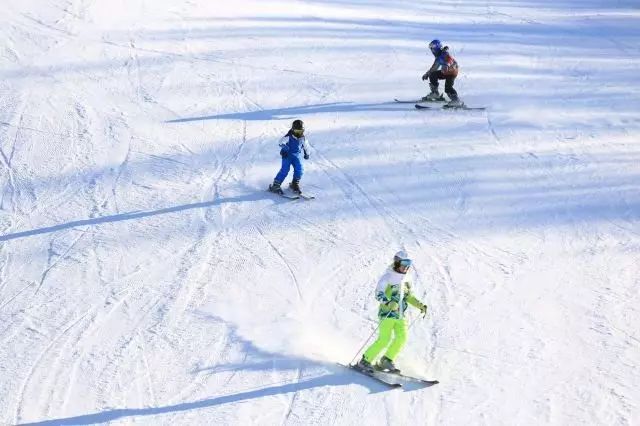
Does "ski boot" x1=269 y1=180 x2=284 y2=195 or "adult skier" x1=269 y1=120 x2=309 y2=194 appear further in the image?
"ski boot" x1=269 y1=180 x2=284 y2=195

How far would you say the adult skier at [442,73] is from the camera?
1421cm

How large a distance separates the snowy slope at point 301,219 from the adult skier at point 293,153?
252 millimetres

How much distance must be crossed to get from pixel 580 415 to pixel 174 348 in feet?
13.2

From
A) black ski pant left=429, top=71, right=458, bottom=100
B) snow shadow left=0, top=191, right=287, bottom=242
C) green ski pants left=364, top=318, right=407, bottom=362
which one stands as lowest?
green ski pants left=364, top=318, right=407, bottom=362

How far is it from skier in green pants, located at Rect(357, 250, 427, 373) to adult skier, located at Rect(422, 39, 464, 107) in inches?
273

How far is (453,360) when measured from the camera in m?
8.65

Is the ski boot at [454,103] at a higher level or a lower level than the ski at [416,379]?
higher

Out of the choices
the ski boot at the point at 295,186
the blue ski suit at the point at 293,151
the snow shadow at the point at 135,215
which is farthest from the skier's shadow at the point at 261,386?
the ski boot at the point at 295,186

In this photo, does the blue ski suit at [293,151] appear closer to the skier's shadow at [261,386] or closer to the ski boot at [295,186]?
the ski boot at [295,186]

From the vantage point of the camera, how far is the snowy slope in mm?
8195

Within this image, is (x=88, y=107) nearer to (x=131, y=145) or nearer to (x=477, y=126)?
(x=131, y=145)

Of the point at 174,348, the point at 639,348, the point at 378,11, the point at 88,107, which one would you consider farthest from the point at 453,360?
the point at 378,11

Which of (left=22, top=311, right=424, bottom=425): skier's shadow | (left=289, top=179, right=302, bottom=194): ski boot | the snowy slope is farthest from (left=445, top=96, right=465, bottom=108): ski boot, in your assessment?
(left=22, top=311, right=424, bottom=425): skier's shadow

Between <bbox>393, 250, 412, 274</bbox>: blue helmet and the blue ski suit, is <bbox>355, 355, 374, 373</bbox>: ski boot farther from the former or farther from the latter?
the blue ski suit
